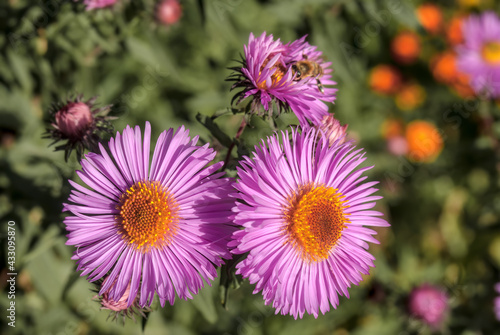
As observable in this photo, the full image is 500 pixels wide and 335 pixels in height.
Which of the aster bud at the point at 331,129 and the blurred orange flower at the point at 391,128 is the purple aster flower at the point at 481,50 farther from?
the aster bud at the point at 331,129

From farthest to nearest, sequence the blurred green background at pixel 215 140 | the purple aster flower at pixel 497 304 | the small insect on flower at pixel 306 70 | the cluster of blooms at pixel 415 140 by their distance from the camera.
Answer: the cluster of blooms at pixel 415 140, the purple aster flower at pixel 497 304, the blurred green background at pixel 215 140, the small insect on flower at pixel 306 70

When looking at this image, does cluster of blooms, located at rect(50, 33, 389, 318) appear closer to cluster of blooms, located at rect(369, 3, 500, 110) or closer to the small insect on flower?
the small insect on flower

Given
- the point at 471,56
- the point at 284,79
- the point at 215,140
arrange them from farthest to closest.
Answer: the point at 471,56, the point at 215,140, the point at 284,79

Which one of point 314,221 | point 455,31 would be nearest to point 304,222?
point 314,221

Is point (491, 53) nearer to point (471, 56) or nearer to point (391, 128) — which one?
point (471, 56)

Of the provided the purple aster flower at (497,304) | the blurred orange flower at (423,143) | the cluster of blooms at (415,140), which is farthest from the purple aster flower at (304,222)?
the blurred orange flower at (423,143)
